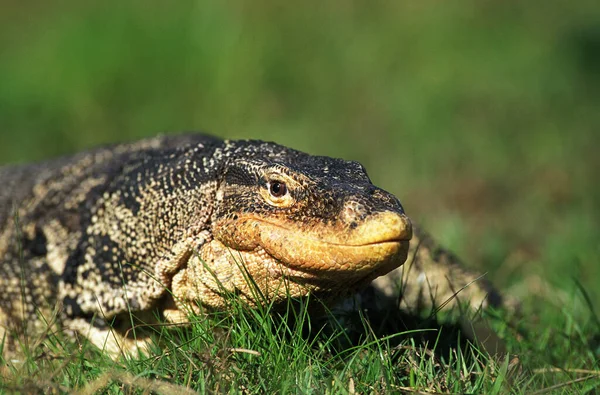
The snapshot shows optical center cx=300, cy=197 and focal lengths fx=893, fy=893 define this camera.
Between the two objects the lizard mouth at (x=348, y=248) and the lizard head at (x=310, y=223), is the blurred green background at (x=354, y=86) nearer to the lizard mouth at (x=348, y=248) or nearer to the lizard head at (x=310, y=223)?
the lizard head at (x=310, y=223)

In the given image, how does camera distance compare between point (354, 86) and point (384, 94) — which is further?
point (354, 86)

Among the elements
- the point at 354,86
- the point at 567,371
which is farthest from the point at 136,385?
the point at 354,86

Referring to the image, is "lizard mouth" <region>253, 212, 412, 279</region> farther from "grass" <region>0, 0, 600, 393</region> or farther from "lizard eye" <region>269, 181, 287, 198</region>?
"grass" <region>0, 0, 600, 393</region>

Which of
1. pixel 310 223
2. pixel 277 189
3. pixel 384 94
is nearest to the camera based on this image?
pixel 310 223

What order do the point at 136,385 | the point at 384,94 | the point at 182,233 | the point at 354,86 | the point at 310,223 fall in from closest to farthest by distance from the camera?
1. the point at 136,385
2. the point at 310,223
3. the point at 182,233
4. the point at 384,94
5. the point at 354,86

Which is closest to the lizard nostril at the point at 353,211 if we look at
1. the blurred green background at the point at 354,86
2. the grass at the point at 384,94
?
the grass at the point at 384,94

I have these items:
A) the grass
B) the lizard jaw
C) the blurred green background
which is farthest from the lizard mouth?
the blurred green background

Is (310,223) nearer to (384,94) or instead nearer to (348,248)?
(348,248)
